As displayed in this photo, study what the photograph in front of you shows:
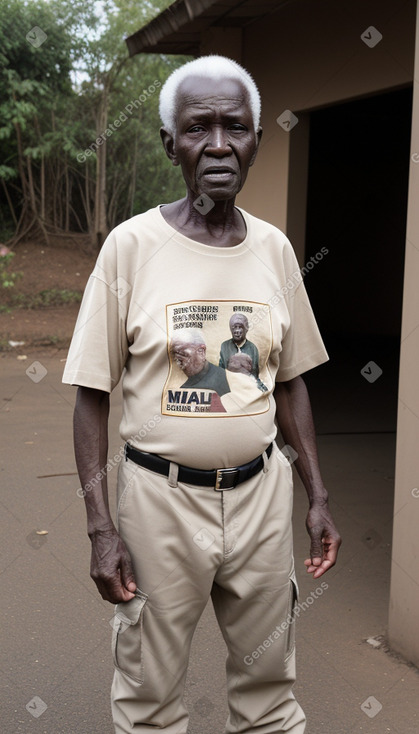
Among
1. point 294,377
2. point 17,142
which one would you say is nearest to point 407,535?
point 294,377

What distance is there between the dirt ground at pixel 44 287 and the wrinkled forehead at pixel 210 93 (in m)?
9.17

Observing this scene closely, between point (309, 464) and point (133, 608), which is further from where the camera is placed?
point (309, 464)

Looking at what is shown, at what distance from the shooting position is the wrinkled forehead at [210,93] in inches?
78.4

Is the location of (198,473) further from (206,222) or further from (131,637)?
(206,222)

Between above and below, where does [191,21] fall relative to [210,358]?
above

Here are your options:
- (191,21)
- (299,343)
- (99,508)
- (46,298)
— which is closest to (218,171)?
(299,343)

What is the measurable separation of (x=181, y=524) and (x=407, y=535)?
1.56 metres

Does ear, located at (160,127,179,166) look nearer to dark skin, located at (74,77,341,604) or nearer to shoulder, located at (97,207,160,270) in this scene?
dark skin, located at (74,77,341,604)

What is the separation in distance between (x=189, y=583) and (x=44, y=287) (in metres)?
13.3

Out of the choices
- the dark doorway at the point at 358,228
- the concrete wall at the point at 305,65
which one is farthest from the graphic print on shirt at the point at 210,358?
the dark doorway at the point at 358,228

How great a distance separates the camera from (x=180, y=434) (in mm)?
1974

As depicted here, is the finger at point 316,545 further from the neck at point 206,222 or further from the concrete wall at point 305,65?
the concrete wall at point 305,65

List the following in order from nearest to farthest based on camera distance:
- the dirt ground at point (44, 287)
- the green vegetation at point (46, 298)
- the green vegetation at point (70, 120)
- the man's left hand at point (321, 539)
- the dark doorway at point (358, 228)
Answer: the man's left hand at point (321, 539) → the dirt ground at point (44, 287) → the dark doorway at point (358, 228) → the green vegetation at point (46, 298) → the green vegetation at point (70, 120)

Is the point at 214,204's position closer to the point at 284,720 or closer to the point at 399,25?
the point at 284,720
